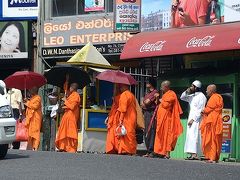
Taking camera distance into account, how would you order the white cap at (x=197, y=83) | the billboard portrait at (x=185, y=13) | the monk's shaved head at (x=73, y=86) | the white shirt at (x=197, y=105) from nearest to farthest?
the white shirt at (x=197, y=105)
the white cap at (x=197, y=83)
the billboard portrait at (x=185, y=13)
the monk's shaved head at (x=73, y=86)

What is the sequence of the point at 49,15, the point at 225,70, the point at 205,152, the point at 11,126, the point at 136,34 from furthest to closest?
the point at 49,15
the point at 136,34
the point at 225,70
the point at 205,152
the point at 11,126

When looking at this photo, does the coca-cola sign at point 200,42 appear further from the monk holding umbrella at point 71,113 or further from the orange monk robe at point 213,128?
the monk holding umbrella at point 71,113

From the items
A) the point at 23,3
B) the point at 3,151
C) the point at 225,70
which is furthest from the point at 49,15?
the point at 3,151

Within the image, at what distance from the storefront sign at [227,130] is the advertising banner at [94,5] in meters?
7.69

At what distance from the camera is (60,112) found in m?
17.4

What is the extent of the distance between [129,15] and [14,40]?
6237mm

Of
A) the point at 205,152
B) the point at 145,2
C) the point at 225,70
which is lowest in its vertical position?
the point at 205,152

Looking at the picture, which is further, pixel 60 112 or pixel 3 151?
pixel 60 112

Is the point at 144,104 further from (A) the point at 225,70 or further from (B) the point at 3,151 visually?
(B) the point at 3,151

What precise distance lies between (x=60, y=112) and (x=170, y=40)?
10.6 ft

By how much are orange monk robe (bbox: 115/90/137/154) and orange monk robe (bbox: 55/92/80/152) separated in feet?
3.93

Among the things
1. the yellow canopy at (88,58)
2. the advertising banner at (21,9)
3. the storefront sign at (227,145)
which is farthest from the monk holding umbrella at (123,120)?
the advertising banner at (21,9)

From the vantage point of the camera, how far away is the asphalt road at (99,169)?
10773 millimetres

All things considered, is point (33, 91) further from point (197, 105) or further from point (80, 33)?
point (80, 33)
